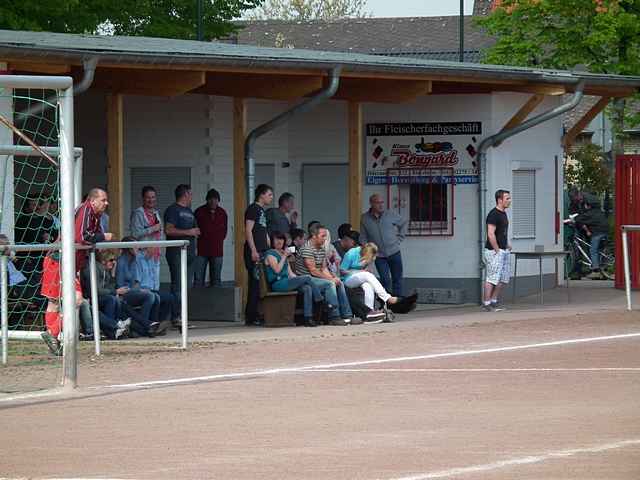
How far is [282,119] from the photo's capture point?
20391 mm

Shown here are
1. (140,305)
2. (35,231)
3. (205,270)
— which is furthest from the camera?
(205,270)

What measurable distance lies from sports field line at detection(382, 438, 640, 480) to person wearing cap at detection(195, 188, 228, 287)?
12318 mm

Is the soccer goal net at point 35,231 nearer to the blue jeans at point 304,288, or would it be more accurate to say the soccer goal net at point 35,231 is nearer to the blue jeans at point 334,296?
the blue jeans at point 304,288

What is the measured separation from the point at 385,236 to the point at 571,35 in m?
12.6

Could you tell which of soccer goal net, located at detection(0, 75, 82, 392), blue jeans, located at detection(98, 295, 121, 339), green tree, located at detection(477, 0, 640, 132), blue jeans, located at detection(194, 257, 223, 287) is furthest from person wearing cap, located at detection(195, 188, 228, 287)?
green tree, located at detection(477, 0, 640, 132)

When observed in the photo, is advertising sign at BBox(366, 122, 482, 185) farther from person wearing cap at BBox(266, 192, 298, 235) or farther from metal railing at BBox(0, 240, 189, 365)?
metal railing at BBox(0, 240, 189, 365)

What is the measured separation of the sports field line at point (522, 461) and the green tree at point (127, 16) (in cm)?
2980

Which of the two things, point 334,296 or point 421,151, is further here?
point 421,151

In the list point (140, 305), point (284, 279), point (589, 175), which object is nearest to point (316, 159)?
point (284, 279)

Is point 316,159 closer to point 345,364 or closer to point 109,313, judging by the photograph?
point 109,313

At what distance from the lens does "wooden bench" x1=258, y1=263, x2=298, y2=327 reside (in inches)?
770

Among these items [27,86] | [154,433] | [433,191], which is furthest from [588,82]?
[154,433]

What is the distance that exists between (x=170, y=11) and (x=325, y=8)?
46435 mm

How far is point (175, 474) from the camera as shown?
862 centimetres
